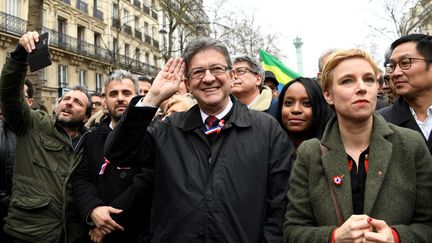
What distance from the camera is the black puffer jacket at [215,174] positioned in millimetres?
2494

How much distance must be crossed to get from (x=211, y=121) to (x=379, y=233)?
4.26 ft

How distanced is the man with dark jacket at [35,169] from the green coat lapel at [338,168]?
2388 millimetres

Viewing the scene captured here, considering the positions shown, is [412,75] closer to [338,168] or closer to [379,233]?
[338,168]

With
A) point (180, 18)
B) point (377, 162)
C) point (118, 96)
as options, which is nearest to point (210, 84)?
point (377, 162)

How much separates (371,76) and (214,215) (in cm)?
120

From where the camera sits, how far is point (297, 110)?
10.8 ft

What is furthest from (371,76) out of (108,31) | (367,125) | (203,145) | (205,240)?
(108,31)

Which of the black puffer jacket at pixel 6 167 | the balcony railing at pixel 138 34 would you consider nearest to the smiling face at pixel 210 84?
the black puffer jacket at pixel 6 167

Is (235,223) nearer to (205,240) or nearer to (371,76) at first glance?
(205,240)

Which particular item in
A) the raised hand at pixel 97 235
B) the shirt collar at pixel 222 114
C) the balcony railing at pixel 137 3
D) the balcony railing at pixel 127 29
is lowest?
the raised hand at pixel 97 235

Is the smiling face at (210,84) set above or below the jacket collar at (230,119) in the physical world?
above

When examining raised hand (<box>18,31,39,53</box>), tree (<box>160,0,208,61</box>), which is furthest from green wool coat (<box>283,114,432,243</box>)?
tree (<box>160,0,208,61</box>)

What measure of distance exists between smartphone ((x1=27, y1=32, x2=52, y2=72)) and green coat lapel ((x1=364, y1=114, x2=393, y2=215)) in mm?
2707

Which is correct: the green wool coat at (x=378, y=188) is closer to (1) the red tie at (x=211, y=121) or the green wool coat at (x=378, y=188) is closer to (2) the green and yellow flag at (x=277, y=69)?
(1) the red tie at (x=211, y=121)
